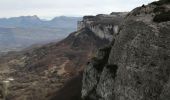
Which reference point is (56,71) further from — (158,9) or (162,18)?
(162,18)

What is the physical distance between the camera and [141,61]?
3619cm

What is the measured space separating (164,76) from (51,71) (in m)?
129

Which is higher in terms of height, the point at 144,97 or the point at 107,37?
the point at 144,97

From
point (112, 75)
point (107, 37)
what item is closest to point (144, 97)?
point (112, 75)

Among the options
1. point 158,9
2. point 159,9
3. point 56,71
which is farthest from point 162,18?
point 56,71

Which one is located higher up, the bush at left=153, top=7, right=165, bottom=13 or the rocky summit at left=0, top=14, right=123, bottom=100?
the bush at left=153, top=7, right=165, bottom=13

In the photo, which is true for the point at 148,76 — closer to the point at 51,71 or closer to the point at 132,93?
the point at 132,93

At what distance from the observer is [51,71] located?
160m

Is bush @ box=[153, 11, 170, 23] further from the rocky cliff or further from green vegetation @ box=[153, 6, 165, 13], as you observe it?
green vegetation @ box=[153, 6, 165, 13]

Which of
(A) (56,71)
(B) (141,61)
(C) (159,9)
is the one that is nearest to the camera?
(B) (141,61)

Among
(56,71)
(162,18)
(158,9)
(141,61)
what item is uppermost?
(158,9)

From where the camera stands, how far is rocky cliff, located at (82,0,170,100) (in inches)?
→ 1308

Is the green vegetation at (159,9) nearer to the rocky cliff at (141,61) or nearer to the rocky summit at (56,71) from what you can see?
the rocky cliff at (141,61)

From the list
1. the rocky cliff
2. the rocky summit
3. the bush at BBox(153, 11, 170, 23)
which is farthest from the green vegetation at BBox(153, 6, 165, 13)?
the rocky summit
